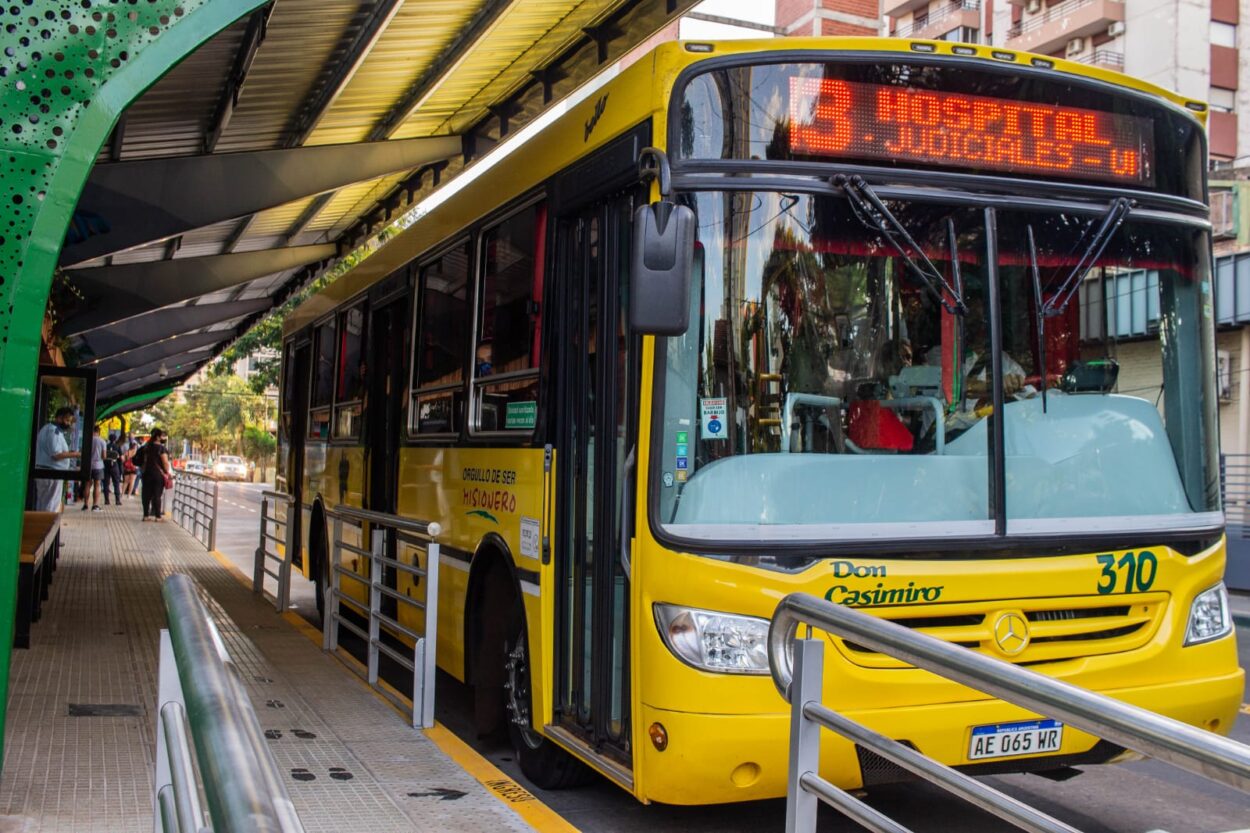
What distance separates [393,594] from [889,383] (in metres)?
3.86

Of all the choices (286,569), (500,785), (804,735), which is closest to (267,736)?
(500,785)

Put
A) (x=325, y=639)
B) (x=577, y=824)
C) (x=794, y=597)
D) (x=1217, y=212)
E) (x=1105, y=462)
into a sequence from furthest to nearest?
(x=1217, y=212)
(x=325, y=639)
(x=577, y=824)
(x=1105, y=462)
(x=794, y=597)

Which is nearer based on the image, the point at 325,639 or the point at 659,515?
the point at 659,515

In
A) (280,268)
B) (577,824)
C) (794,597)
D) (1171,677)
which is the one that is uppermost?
(280,268)

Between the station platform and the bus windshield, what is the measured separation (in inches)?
70.8

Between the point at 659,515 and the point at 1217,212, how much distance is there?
1510cm

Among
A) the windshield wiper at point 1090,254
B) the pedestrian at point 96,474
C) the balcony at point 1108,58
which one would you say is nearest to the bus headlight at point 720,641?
the windshield wiper at point 1090,254

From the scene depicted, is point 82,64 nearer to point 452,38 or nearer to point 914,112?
point 914,112

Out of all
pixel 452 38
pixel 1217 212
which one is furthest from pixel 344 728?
pixel 1217 212

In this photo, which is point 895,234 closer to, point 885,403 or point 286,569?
A: point 885,403

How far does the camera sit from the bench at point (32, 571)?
29.4ft

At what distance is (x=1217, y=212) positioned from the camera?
56.7ft

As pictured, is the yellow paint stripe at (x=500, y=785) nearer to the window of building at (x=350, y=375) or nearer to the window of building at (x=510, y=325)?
the window of building at (x=510, y=325)

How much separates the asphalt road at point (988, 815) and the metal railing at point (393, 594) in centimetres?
50
